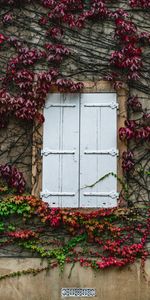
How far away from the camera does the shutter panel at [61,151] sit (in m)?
7.48

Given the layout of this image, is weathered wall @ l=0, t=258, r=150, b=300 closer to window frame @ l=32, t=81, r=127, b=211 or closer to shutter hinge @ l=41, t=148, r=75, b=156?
window frame @ l=32, t=81, r=127, b=211

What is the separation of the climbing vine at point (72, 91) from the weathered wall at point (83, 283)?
0.11m

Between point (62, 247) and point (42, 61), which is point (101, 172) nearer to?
point (62, 247)

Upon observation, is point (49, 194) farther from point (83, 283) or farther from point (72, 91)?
point (72, 91)

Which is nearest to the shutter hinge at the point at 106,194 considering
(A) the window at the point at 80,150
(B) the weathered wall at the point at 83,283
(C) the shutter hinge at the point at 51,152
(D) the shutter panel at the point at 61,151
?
(A) the window at the point at 80,150

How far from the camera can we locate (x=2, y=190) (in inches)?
297

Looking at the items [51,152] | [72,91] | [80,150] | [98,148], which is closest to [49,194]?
[51,152]

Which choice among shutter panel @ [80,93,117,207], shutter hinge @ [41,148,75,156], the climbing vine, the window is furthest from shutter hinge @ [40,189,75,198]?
shutter hinge @ [41,148,75,156]

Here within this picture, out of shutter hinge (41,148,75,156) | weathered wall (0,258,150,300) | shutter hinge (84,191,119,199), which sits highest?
shutter hinge (41,148,75,156)

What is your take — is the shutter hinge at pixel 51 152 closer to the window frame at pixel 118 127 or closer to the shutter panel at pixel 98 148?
the window frame at pixel 118 127

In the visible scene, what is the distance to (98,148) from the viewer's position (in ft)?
24.8

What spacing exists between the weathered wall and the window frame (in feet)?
3.39

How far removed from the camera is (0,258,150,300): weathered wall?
7.17 meters

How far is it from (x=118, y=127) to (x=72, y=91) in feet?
2.52
